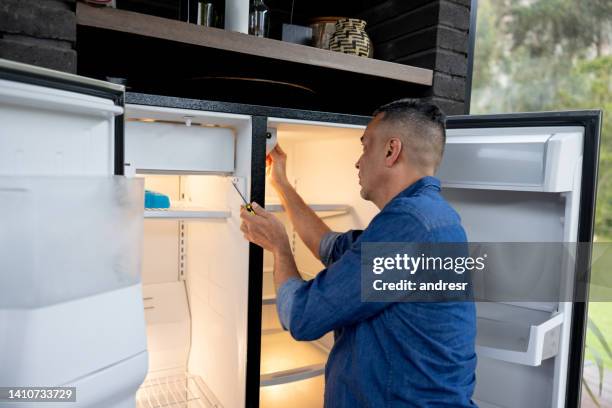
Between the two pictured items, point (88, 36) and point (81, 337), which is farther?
point (88, 36)

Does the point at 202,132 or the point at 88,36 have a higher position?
the point at 88,36

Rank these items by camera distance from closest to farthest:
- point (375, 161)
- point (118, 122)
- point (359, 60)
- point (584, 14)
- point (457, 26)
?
1. point (118, 122)
2. point (375, 161)
3. point (359, 60)
4. point (457, 26)
5. point (584, 14)

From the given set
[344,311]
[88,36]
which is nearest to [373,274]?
[344,311]

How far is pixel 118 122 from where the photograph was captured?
90 cm

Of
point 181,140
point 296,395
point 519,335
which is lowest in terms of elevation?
point 296,395

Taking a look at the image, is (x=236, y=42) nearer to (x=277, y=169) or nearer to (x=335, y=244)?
(x=277, y=169)

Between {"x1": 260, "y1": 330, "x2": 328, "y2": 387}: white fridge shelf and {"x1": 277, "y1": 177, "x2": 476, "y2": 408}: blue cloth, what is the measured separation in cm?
54

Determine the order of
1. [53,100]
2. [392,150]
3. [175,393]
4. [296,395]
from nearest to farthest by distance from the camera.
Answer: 1. [53,100]
2. [392,150]
3. [175,393]
4. [296,395]

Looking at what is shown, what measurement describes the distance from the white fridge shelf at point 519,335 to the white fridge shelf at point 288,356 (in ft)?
1.84

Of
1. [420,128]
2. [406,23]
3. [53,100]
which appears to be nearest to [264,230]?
[420,128]

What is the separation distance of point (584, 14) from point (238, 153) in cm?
345

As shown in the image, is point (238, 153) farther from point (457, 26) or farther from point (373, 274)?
point (457, 26)

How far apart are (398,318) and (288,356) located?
34.6 inches

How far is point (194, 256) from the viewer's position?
70.7 inches
